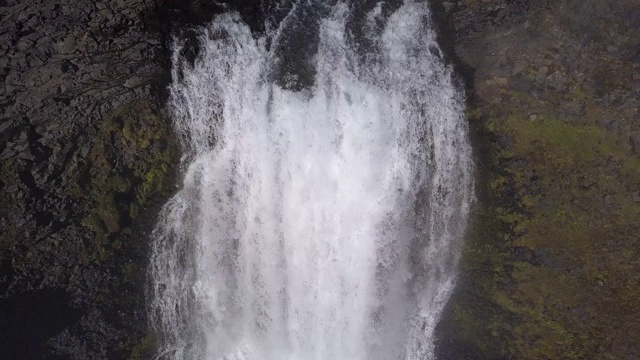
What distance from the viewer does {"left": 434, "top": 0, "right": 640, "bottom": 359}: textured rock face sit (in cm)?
985

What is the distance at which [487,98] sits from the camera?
34.9ft

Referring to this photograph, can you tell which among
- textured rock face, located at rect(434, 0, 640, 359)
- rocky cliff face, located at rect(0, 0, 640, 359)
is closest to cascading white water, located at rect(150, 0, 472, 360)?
Answer: rocky cliff face, located at rect(0, 0, 640, 359)

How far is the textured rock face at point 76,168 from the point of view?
31.0ft

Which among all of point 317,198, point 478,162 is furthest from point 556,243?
point 317,198

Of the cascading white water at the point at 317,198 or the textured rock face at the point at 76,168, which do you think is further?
the cascading white water at the point at 317,198

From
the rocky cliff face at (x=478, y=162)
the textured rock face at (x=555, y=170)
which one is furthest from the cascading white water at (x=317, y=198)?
the textured rock face at (x=555, y=170)

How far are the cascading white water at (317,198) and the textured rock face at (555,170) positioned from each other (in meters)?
0.63

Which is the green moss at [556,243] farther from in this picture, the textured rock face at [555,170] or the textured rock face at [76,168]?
the textured rock face at [76,168]

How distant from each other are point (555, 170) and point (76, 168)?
8.81 metres

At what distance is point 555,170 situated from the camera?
10281 mm

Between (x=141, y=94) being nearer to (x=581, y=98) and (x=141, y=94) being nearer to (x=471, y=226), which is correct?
(x=471, y=226)

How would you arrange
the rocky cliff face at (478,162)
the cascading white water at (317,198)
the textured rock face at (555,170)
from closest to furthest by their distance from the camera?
the rocky cliff face at (478,162) < the textured rock face at (555,170) < the cascading white water at (317,198)

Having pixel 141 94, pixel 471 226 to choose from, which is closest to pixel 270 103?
pixel 141 94

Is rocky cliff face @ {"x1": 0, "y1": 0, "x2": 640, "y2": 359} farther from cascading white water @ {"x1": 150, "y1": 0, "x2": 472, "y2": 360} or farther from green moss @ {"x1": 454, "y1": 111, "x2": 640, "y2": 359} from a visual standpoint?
cascading white water @ {"x1": 150, "y1": 0, "x2": 472, "y2": 360}
